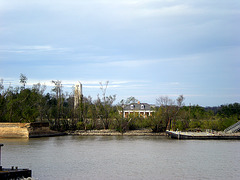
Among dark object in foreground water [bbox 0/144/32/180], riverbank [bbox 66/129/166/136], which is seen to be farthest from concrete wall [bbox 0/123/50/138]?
dark object in foreground water [bbox 0/144/32/180]

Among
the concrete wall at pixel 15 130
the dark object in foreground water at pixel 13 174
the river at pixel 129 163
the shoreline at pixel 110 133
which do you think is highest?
the concrete wall at pixel 15 130

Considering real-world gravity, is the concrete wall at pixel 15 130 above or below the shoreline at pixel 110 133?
above

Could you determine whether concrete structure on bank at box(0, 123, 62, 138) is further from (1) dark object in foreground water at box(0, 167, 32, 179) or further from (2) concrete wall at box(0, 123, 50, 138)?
(1) dark object in foreground water at box(0, 167, 32, 179)

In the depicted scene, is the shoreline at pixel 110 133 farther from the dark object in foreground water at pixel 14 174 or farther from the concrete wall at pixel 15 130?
the dark object in foreground water at pixel 14 174

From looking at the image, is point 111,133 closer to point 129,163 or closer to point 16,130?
point 16,130

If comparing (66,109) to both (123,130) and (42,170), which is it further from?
(42,170)

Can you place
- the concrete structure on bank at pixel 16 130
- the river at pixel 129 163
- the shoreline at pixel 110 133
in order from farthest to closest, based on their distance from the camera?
the shoreline at pixel 110 133 < the concrete structure on bank at pixel 16 130 < the river at pixel 129 163

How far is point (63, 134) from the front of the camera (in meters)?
57.8

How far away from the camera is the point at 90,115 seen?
63.1 m

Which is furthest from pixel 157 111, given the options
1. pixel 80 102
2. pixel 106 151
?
pixel 106 151

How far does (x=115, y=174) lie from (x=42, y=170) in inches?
192

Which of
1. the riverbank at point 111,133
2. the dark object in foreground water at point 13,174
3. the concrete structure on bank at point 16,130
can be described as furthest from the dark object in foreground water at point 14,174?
the riverbank at point 111,133

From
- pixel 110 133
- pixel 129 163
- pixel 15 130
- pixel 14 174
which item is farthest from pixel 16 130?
pixel 14 174

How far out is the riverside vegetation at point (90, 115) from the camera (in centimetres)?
5700
